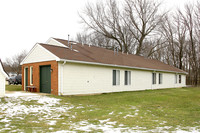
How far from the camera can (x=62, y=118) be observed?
24.2 feet

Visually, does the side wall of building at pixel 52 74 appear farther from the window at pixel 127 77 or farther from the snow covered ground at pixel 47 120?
the window at pixel 127 77

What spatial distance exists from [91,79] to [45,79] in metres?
3.46

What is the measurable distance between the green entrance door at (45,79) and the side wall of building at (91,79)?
1364 millimetres

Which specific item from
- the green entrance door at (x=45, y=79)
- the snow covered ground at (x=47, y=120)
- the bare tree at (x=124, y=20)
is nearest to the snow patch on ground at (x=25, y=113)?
the snow covered ground at (x=47, y=120)

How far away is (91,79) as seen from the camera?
15.5 metres

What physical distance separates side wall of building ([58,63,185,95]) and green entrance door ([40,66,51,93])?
136 centimetres

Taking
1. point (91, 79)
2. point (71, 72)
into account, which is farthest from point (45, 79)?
point (91, 79)

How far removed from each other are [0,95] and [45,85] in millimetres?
3639

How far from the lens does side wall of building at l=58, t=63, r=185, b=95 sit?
13648 millimetres

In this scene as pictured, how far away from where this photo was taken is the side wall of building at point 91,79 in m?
13.6

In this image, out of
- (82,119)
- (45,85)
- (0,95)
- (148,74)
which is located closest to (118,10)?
(148,74)

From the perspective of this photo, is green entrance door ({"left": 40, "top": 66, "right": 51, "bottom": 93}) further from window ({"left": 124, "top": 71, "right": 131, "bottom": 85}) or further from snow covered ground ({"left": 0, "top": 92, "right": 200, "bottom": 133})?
window ({"left": 124, "top": 71, "right": 131, "bottom": 85})

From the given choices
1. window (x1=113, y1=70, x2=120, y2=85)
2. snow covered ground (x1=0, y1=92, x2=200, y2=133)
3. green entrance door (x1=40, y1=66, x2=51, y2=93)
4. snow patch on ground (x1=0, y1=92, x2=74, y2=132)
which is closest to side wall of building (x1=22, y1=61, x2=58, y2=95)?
Result: green entrance door (x1=40, y1=66, x2=51, y2=93)

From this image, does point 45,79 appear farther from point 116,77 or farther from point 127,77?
point 127,77
